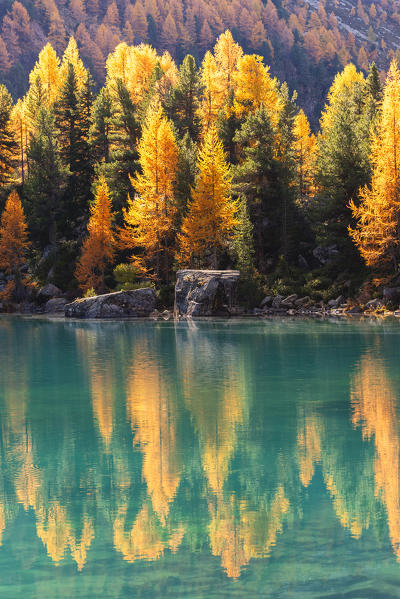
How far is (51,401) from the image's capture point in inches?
571

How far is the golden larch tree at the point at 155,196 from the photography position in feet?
165

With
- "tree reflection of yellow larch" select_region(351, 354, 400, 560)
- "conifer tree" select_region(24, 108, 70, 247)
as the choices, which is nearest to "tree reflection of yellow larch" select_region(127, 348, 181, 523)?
"tree reflection of yellow larch" select_region(351, 354, 400, 560)

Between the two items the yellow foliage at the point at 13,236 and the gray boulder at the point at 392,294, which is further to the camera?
the yellow foliage at the point at 13,236

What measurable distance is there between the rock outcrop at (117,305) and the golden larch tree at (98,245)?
201 inches

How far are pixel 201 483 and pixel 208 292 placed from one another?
3581 centimetres

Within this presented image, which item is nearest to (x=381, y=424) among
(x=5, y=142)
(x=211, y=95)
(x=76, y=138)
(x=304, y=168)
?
(x=304, y=168)

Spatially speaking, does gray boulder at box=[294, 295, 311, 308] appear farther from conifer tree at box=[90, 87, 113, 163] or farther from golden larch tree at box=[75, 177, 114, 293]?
conifer tree at box=[90, 87, 113, 163]

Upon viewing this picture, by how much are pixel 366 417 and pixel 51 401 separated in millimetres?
6590

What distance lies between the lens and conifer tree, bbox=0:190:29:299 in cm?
5853

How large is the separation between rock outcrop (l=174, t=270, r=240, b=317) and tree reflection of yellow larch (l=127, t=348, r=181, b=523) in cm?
2511

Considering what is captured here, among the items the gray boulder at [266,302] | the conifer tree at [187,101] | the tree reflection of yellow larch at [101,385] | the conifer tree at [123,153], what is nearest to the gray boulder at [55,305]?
the conifer tree at [123,153]

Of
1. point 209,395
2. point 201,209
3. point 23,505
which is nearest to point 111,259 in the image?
point 201,209

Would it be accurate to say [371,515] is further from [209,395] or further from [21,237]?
[21,237]

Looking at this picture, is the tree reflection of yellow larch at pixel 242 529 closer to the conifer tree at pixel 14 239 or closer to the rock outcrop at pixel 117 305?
the rock outcrop at pixel 117 305
